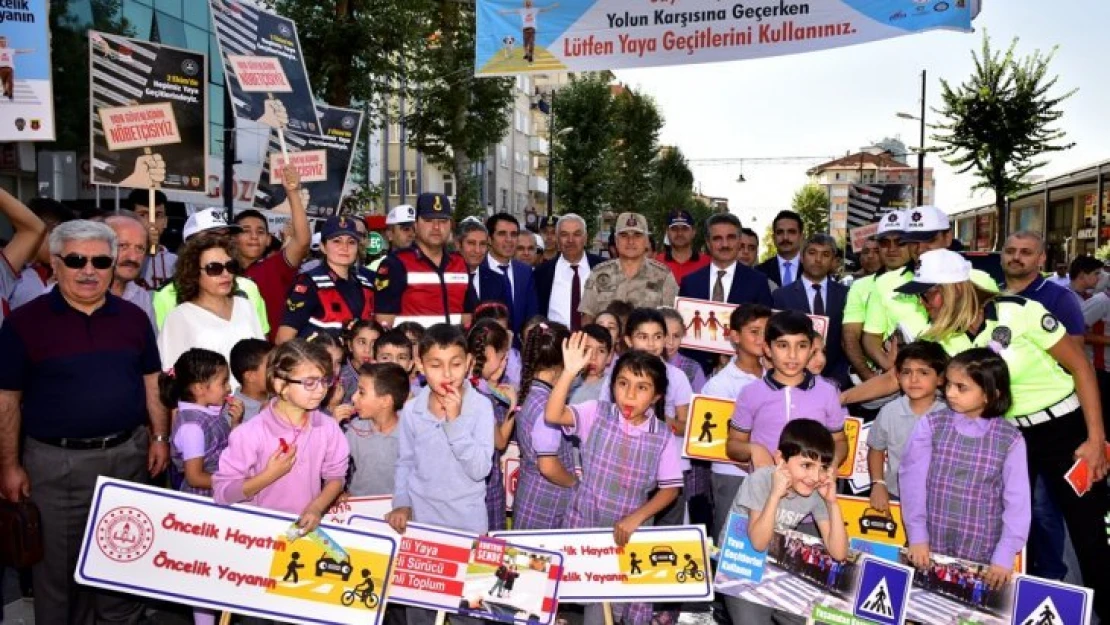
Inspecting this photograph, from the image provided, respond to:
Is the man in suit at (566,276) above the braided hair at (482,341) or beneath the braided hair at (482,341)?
above

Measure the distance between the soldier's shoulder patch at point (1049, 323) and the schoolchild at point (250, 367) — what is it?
13.3 feet

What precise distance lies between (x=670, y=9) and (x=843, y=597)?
5.98 metres

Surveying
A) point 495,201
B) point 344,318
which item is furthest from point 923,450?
point 495,201

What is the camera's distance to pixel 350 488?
5.09 meters

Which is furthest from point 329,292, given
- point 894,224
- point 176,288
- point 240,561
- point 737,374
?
point 894,224

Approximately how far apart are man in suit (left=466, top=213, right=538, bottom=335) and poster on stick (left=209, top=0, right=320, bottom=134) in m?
3.22

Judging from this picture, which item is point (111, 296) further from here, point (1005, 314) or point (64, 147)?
point (64, 147)

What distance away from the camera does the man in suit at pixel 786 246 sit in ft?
30.0

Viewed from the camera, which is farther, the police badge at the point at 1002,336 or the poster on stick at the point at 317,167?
the poster on stick at the point at 317,167

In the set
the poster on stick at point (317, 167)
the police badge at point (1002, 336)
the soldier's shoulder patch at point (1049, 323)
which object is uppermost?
the poster on stick at point (317, 167)

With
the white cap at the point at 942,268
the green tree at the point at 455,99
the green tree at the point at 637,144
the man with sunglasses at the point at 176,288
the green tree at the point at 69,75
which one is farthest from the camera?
the green tree at the point at 637,144

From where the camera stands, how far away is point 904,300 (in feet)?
19.4

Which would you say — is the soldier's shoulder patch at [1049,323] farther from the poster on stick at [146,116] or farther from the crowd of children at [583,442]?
the poster on stick at [146,116]

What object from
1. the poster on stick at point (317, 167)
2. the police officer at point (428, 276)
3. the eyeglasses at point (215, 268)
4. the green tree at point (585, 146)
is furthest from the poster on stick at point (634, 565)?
the green tree at point (585, 146)
